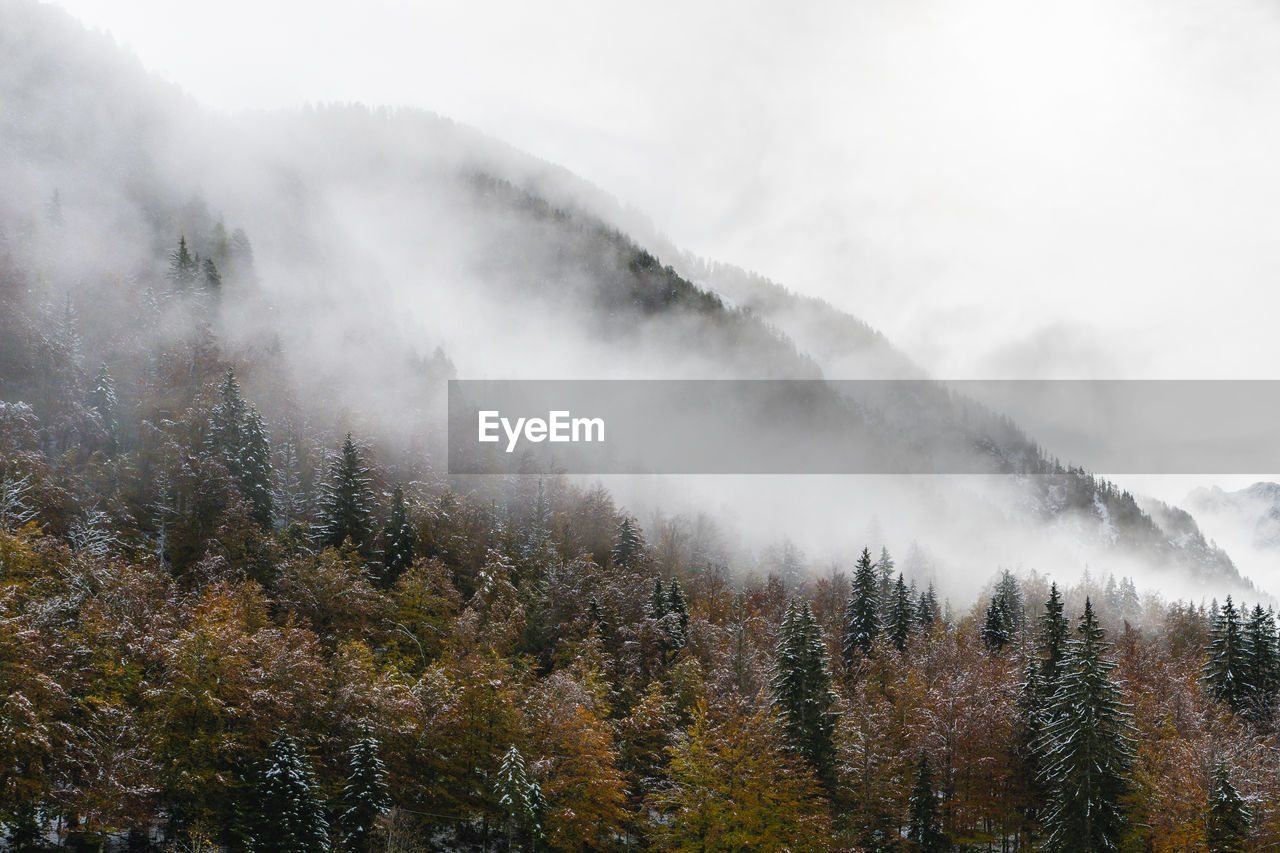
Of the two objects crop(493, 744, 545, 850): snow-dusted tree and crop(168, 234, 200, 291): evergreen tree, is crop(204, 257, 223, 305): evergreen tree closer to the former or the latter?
crop(168, 234, 200, 291): evergreen tree

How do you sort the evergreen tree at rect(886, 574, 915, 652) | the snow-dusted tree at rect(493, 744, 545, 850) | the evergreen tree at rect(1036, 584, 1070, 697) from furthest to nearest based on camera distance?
1. the evergreen tree at rect(886, 574, 915, 652)
2. the evergreen tree at rect(1036, 584, 1070, 697)
3. the snow-dusted tree at rect(493, 744, 545, 850)

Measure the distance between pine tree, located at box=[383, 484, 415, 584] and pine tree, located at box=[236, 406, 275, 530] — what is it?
11.1m

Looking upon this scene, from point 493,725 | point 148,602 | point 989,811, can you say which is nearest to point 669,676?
point 493,725

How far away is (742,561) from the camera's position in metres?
139

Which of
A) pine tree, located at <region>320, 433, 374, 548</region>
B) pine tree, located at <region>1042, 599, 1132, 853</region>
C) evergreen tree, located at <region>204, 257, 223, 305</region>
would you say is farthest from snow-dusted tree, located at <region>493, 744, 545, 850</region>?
evergreen tree, located at <region>204, 257, 223, 305</region>

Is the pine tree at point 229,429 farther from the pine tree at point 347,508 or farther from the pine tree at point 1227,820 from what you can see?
the pine tree at point 1227,820

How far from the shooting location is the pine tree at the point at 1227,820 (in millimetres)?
35656

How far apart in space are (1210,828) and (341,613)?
164ft

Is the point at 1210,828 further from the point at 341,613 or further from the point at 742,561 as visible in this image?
the point at 742,561

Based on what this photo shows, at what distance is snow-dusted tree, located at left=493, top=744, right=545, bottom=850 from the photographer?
130ft

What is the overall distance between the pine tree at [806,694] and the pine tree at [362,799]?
21.0 m

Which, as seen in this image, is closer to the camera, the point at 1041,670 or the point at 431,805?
the point at 431,805

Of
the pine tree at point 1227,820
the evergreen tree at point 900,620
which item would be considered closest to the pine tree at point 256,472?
the evergreen tree at point 900,620

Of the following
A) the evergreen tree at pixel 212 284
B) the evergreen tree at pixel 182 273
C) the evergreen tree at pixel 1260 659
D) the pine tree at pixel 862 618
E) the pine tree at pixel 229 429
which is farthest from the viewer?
the evergreen tree at pixel 212 284
